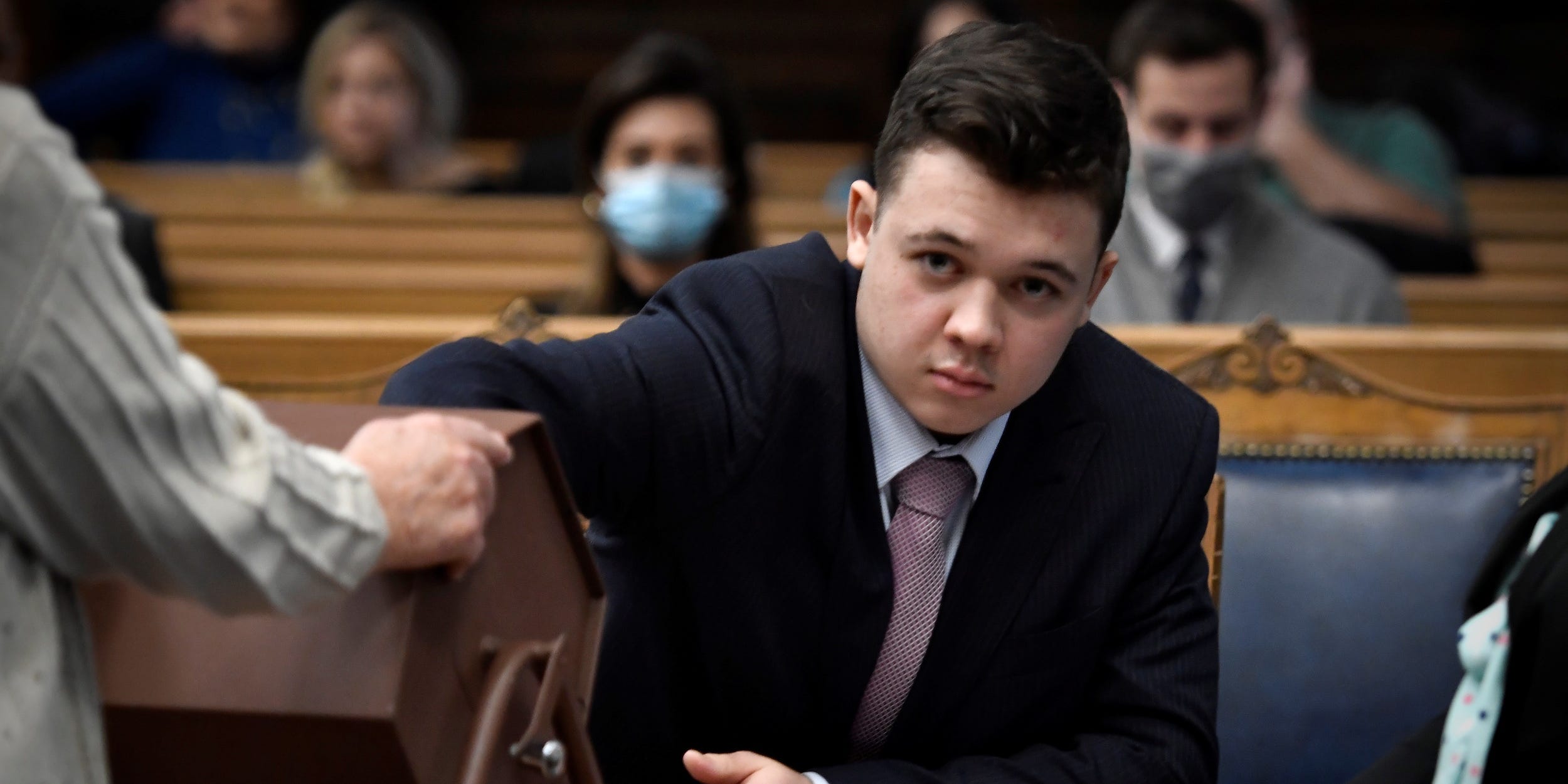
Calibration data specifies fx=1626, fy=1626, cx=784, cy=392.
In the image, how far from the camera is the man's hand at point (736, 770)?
4.49 ft

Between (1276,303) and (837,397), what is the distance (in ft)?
5.86

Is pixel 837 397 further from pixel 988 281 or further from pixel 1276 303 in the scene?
pixel 1276 303

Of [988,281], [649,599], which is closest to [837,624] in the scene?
[649,599]

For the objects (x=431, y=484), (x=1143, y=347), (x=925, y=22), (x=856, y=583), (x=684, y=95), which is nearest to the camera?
(x=431, y=484)

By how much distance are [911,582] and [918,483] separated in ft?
0.32

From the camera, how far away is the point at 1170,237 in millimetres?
3176

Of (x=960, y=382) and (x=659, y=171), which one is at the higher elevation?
(x=960, y=382)

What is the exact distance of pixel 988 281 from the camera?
142 cm

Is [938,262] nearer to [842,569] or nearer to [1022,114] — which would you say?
[1022,114]

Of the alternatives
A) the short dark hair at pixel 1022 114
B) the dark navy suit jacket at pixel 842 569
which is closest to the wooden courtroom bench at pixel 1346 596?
the dark navy suit jacket at pixel 842 569

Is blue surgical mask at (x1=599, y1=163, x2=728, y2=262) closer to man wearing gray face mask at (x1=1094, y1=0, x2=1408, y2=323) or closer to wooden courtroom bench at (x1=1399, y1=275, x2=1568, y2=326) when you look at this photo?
man wearing gray face mask at (x1=1094, y1=0, x2=1408, y2=323)

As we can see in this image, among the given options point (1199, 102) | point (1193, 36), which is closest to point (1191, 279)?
point (1199, 102)

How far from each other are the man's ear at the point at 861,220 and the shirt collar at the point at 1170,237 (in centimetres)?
169

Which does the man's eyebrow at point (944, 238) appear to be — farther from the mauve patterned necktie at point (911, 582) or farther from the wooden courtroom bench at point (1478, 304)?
the wooden courtroom bench at point (1478, 304)
